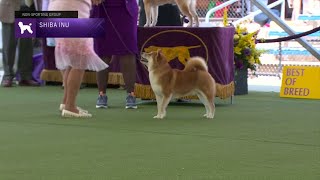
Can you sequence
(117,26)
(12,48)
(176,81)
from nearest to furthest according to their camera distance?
(176,81) < (117,26) < (12,48)

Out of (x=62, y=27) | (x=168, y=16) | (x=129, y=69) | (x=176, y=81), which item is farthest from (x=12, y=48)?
(x=176, y=81)

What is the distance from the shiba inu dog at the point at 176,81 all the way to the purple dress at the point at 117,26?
0.45 m

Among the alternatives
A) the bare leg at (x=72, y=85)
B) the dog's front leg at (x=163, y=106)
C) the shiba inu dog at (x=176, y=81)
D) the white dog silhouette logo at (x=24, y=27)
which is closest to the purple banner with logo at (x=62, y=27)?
the white dog silhouette logo at (x=24, y=27)

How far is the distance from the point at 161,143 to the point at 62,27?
6.10 feet

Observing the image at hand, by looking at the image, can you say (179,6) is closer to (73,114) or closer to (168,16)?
(168,16)

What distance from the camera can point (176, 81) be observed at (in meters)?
5.64

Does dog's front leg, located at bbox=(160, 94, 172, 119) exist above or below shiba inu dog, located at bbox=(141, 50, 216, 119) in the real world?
below

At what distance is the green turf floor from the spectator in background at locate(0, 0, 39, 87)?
2.34 meters

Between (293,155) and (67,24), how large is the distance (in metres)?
2.33

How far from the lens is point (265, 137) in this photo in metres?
4.41

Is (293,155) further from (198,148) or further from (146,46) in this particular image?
(146,46)

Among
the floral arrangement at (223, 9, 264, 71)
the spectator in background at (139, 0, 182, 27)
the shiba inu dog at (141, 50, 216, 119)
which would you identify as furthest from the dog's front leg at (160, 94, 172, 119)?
the floral arrangement at (223, 9, 264, 71)

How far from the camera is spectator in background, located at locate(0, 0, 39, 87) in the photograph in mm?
8703

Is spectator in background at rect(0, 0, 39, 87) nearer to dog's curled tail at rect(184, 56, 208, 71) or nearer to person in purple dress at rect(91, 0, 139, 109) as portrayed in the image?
person in purple dress at rect(91, 0, 139, 109)
